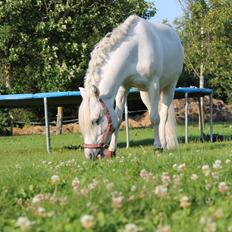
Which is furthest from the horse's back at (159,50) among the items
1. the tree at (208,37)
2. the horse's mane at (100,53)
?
the tree at (208,37)

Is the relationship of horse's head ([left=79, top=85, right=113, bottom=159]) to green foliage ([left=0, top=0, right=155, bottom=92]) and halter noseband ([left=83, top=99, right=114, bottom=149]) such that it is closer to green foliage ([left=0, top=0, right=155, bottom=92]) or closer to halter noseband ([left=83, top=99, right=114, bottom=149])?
halter noseband ([left=83, top=99, right=114, bottom=149])

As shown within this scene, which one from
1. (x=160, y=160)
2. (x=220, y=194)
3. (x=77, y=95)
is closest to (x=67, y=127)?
(x=77, y=95)

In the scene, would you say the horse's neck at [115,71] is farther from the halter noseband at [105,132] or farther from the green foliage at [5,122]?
the green foliage at [5,122]

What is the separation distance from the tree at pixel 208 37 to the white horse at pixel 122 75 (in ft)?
74.1

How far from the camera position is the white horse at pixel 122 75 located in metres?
8.91

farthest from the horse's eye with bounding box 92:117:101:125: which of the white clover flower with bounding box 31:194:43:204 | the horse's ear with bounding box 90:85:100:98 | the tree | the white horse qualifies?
the tree

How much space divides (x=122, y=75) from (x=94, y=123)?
1.16 metres

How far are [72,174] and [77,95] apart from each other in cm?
736

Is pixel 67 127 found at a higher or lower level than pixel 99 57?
lower

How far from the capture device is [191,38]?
37.1 meters

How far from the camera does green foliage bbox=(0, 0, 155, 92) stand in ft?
80.6

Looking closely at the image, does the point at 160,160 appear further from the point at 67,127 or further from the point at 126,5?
the point at 67,127

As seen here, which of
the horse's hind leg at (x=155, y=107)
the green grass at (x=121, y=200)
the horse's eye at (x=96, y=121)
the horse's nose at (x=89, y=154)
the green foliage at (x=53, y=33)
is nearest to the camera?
the green grass at (x=121, y=200)

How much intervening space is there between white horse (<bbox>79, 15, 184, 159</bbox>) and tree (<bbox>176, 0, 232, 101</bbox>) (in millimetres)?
22600
